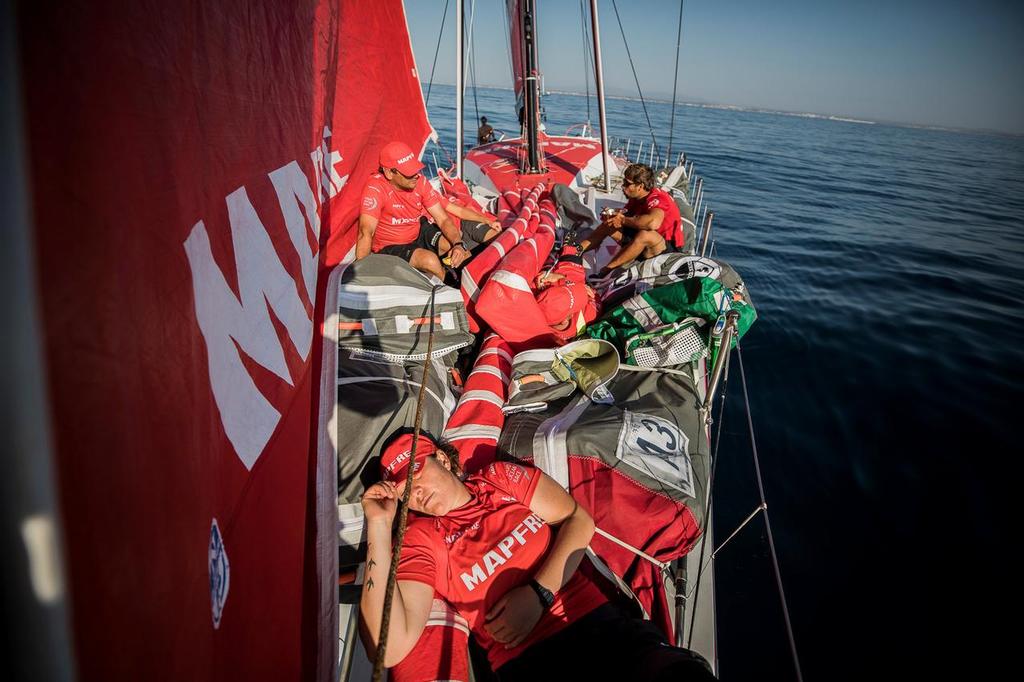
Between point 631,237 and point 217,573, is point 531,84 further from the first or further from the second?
point 217,573

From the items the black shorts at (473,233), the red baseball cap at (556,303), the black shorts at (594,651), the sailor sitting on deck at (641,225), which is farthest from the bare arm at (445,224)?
the black shorts at (594,651)

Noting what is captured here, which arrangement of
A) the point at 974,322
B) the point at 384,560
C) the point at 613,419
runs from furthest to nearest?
1. the point at 974,322
2. the point at 613,419
3. the point at 384,560

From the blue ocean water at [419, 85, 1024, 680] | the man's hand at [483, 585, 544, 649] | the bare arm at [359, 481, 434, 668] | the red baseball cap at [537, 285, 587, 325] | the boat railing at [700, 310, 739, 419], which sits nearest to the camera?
the bare arm at [359, 481, 434, 668]

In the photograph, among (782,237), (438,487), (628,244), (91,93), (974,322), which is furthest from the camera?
(782,237)

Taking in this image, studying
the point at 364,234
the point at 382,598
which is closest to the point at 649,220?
the point at 364,234

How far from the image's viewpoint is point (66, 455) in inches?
14.7

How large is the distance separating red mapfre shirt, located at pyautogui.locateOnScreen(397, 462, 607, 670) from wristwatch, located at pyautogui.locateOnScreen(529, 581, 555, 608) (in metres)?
0.05

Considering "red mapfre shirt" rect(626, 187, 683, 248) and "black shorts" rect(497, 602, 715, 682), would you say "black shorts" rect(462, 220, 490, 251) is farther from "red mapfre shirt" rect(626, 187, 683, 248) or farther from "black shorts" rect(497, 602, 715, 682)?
"black shorts" rect(497, 602, 715, 682)

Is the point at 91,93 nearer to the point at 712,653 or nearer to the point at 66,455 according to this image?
the point at 66,455

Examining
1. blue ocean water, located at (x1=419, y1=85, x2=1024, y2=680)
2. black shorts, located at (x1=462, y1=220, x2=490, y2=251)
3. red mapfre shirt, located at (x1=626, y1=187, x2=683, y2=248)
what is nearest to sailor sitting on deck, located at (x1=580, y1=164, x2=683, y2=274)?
red mapfre shirt, located at (x1=626, y1=187, x2=683, y2=248)

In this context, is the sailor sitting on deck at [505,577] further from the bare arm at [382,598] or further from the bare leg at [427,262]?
the bare leg at [427,262]

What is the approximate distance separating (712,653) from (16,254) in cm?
237

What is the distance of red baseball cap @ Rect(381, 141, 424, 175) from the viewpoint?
318 centimetres

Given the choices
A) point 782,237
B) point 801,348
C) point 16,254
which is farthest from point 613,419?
point 782,237
